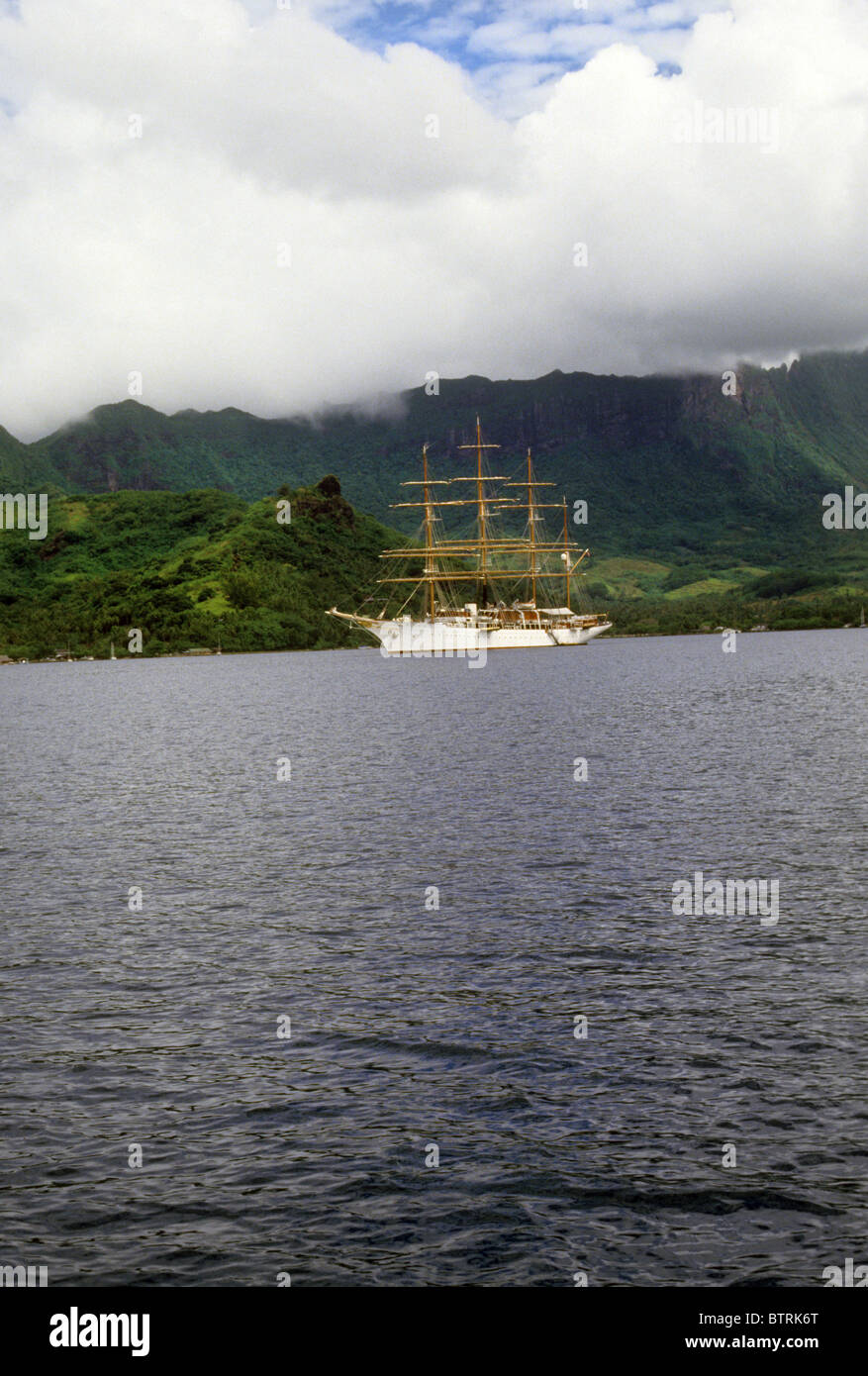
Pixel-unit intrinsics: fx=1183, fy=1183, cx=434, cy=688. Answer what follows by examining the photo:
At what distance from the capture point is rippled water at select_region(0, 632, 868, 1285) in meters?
16.1

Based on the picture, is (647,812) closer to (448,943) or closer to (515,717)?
(448,943)

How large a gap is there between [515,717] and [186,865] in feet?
233

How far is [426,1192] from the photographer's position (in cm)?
1727

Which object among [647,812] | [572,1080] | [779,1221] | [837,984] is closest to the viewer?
[779,1221]

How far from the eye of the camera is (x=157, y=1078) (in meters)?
21.8

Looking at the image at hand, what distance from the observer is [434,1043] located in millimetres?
23391

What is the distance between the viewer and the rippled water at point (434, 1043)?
1609 centimetres
